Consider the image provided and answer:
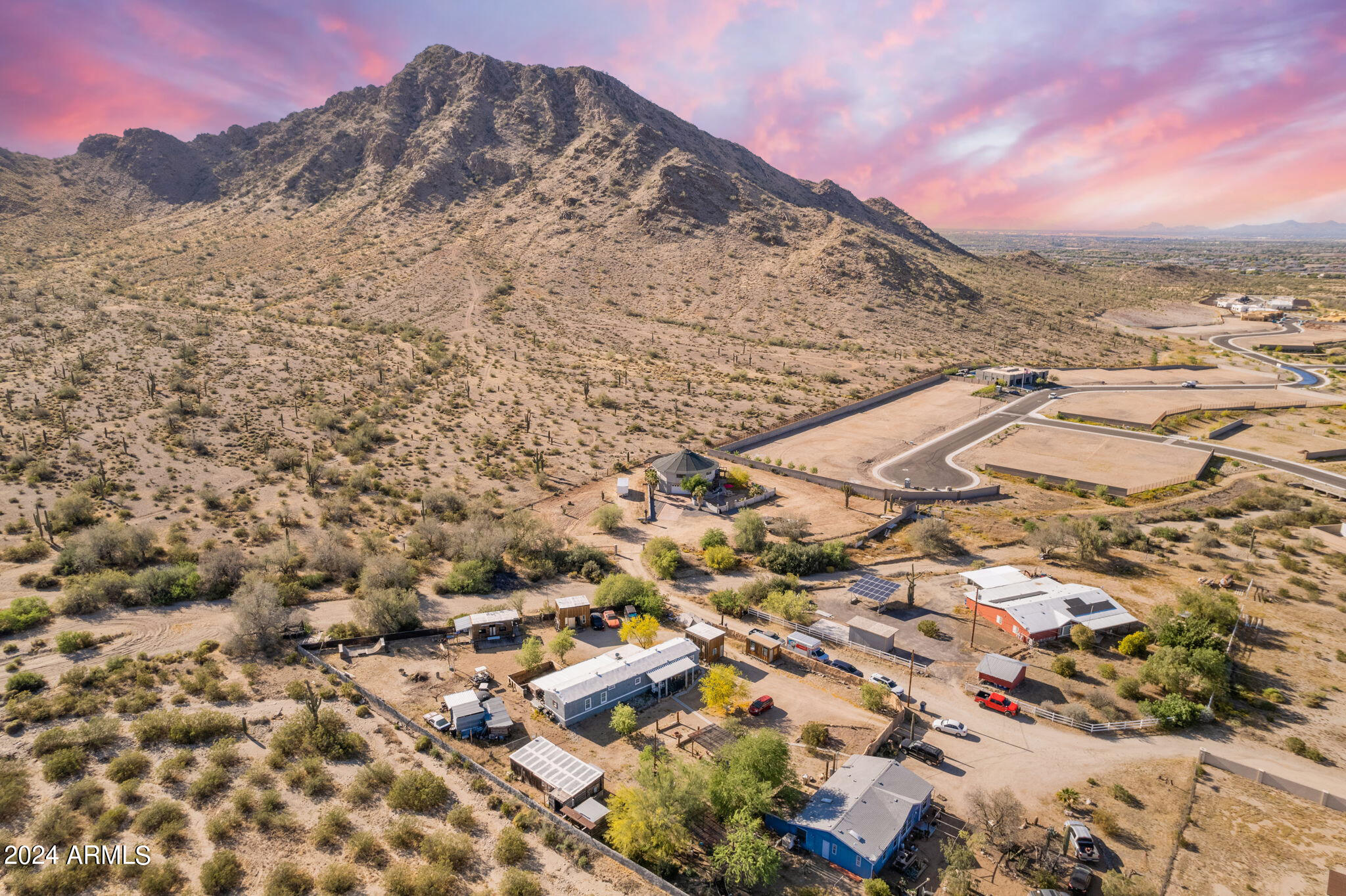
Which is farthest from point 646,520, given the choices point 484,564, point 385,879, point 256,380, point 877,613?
point 256,380

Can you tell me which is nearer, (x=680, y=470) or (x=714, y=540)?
(x=714, y=540)

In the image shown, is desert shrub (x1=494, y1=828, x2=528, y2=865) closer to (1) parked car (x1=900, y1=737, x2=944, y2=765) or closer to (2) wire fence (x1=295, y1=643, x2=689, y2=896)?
(2) wire fence (x1=295, y1=643, x2=689, y2=896)

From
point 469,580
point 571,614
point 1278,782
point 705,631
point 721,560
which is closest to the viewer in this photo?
point 1278,782

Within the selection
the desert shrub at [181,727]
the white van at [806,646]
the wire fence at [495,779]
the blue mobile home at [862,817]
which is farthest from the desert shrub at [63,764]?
the white van at [806,646]

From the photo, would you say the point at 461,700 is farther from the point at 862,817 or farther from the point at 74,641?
the point at 74,641

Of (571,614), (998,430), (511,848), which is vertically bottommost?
(511,848)

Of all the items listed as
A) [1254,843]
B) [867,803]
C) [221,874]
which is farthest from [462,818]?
[1254,843]
